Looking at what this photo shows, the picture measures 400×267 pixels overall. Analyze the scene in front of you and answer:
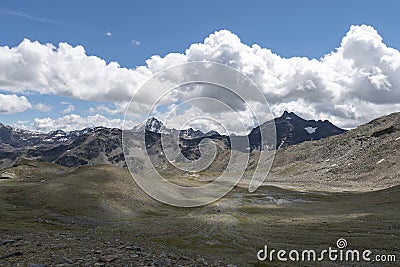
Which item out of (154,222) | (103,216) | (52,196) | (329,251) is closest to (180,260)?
(329,251)

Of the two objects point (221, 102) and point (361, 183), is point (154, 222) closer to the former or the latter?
point (221, 102)

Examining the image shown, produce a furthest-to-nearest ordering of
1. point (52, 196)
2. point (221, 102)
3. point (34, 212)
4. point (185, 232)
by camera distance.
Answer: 1. point (52, 196)
2. point (34, 212)
3. point (185, 232)
4. point (221, 102)

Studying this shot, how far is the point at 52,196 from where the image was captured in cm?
9944

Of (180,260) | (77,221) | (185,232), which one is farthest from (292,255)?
(77,221)

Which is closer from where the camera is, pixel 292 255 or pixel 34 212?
pixel 292 255

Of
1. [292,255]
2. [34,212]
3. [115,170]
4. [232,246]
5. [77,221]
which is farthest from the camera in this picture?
[115,170]

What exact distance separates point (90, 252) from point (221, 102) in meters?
32.3

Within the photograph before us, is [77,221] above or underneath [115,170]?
underneath

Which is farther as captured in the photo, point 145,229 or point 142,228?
point 142,228

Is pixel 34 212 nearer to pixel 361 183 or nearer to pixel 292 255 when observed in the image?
pixel 292 255

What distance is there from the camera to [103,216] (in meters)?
83.2

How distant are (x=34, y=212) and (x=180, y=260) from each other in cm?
5967

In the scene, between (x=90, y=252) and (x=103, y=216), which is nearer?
(x=90, y=252)

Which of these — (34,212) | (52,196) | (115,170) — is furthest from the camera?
(115,170)
